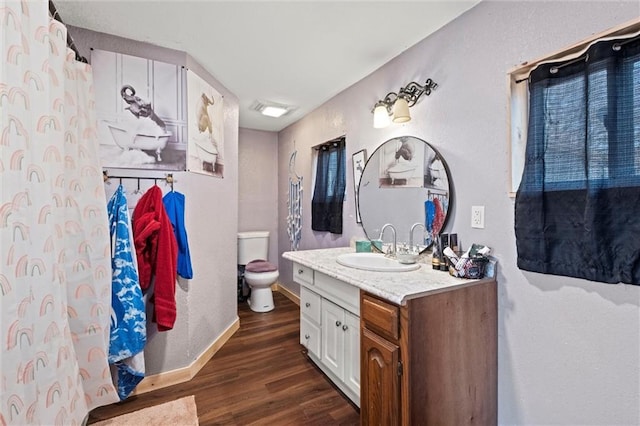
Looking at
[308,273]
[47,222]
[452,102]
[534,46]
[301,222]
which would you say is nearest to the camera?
[47,222]

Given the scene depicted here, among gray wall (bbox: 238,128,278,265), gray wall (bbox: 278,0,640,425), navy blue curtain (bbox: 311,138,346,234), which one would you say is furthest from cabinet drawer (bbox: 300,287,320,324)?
gray wall (bbox: 238,128,278,265)

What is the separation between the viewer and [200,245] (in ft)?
7.21

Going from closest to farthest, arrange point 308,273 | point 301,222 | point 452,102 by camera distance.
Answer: point 452,102 < point 308,273 < point 301,222

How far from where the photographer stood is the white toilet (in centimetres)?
307

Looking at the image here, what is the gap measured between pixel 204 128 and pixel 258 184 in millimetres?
1747

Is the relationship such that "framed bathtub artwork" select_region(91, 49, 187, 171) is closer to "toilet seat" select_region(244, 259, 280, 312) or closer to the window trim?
"toilet seat" select_region(244, 259, 280, 312)

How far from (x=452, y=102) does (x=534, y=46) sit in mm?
430

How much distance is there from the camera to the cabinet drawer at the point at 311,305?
2.01 meters

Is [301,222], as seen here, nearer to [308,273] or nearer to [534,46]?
[308,273]

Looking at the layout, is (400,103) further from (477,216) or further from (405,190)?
(477,216)

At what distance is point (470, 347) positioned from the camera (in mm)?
1321

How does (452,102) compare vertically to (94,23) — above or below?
below

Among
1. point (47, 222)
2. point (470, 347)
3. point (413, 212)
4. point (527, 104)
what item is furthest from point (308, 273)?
point (527, 104)

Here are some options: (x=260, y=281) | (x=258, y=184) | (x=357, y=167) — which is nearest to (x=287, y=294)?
(x=260, y=281)
